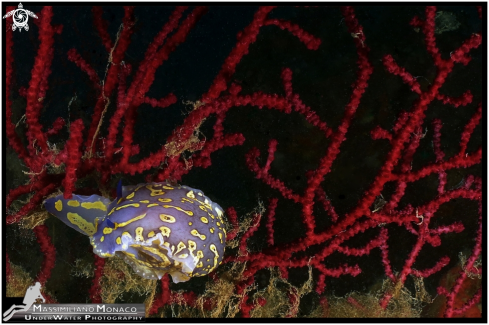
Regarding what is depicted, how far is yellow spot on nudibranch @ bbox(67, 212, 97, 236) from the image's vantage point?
103 inches

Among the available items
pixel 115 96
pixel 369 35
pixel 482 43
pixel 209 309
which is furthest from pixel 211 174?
pixel 482 43

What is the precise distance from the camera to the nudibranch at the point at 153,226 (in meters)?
2.21

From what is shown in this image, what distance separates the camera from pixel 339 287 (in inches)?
132

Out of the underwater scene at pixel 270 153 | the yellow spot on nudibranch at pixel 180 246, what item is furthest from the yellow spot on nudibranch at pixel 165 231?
the underwater scene at pixel 270 153

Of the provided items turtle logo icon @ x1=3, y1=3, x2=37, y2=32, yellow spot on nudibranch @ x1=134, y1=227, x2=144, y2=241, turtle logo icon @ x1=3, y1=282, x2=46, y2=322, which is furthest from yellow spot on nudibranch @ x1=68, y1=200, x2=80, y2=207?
turtle logo icon @ x1=3, y1=3, x2=37, y2=32

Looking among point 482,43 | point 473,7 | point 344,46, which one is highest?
point 473,7

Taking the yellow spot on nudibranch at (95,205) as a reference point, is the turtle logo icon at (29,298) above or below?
below

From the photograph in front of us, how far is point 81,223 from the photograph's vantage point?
2631 millimetres

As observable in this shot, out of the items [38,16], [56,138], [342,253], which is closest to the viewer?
[38,16]

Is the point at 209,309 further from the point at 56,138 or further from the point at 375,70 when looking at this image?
the point at 375,70

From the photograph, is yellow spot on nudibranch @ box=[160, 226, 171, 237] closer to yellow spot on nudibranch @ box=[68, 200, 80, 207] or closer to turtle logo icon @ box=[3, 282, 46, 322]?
yellow spot on nudibranch @ box=[68, 200, 80, 207]

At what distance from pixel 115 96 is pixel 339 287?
281cm

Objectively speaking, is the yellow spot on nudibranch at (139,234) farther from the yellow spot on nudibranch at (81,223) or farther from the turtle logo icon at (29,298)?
the turtle logo icon at (29,298)

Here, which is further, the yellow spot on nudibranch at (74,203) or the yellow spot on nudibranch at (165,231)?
the yellow spot on nudibranch at (74,203)
